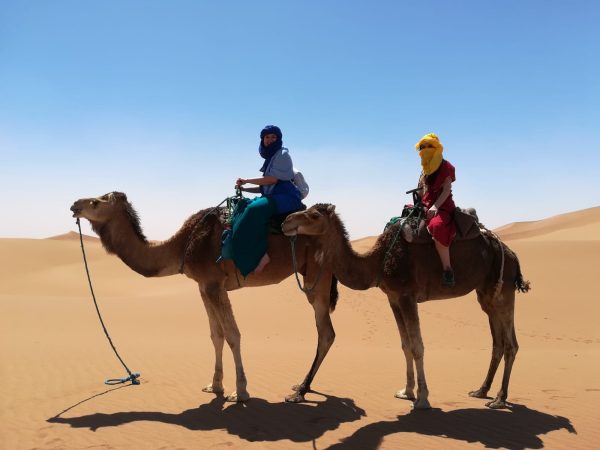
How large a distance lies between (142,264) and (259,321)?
10011 millimetres

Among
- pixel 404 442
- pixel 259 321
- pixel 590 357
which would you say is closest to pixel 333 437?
pixel 404 442

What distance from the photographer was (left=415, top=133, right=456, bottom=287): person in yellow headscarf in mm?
6340

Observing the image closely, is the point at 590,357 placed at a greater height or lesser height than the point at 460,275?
lesser

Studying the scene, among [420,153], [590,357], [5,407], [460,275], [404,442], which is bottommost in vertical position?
[590,357]

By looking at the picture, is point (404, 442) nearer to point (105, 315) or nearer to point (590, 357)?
point (590, 357)

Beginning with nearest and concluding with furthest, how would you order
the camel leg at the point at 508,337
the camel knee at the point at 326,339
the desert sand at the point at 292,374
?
the desert sand at the point at 292,374 → the camel leg at the point at 508,337 → the camel knee at the point at 326,339

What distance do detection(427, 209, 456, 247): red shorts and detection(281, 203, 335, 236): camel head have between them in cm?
122

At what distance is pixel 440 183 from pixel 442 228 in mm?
593

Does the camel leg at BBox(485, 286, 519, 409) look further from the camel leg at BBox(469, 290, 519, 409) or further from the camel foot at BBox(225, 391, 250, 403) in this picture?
the camel foot at BBox(225, 391, 250, 403)

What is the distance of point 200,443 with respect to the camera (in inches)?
218

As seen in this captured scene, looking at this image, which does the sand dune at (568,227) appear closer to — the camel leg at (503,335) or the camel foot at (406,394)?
the camel leg at (503,335)

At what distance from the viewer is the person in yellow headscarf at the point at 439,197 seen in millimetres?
6340

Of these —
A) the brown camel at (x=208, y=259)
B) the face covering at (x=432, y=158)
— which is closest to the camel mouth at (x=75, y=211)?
the brown camel at (x=208, y=259)

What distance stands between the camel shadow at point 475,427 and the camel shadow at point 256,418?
1.64 feet
